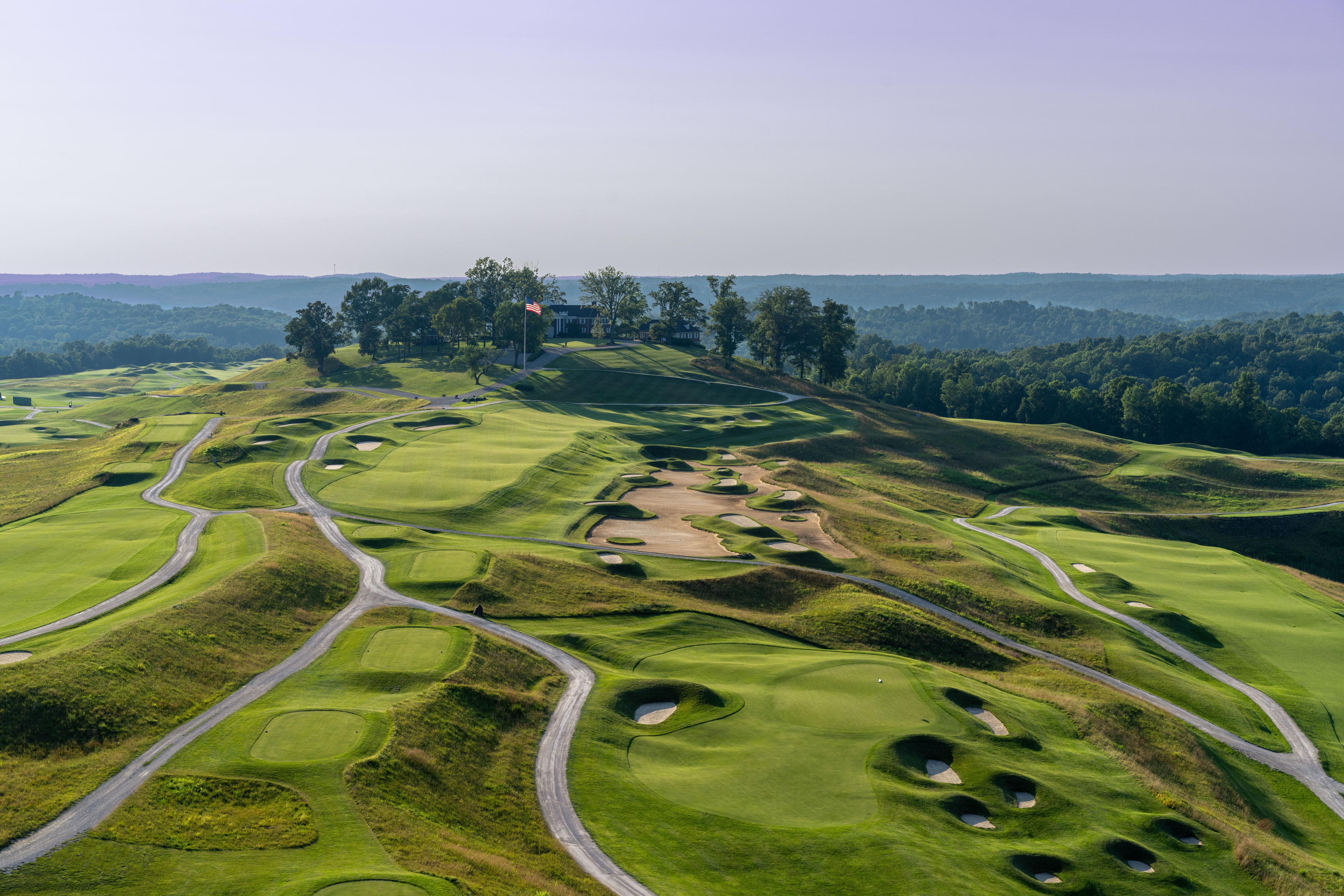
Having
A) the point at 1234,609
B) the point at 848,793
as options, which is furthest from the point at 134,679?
the point at 1234,609

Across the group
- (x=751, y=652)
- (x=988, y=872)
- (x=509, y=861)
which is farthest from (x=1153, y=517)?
(x=509, y=861)

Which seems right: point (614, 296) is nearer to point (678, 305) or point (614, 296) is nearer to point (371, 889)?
point (678, 305)

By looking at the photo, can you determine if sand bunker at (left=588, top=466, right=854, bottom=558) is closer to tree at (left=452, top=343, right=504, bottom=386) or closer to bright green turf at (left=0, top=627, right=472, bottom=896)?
bright green turf at (left=0, top=627, right=472, bottom=896)

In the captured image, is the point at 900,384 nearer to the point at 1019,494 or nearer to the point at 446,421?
the point at 1019,494

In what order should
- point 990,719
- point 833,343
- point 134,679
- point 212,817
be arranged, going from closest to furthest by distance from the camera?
point 212,817 < point 134,679 < point 990,719 < point 833,343

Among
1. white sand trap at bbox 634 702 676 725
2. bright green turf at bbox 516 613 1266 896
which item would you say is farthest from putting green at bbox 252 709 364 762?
white sand trap at bbox 634 702 676 725
